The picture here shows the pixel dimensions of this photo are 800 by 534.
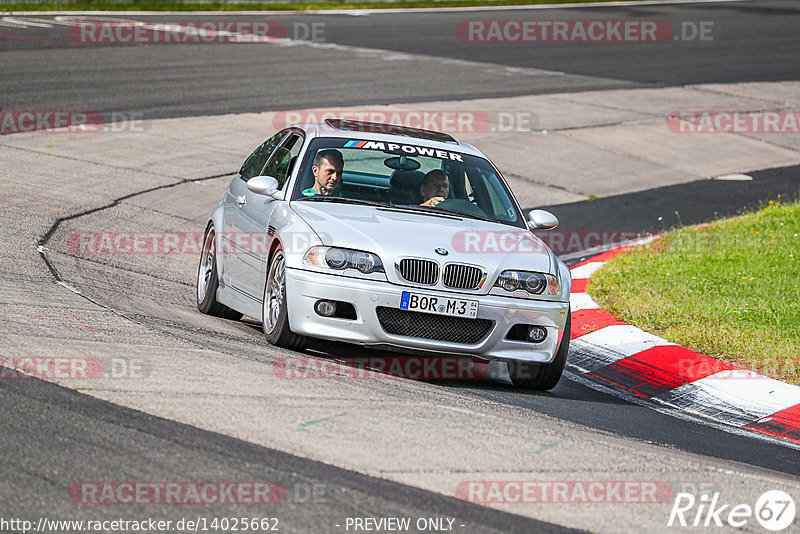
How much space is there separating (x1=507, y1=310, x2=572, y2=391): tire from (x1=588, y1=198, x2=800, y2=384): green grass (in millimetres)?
1618

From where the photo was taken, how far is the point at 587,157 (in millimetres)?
17484

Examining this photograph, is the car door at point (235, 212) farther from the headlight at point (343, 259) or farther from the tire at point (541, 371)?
the tire at point (541, 371)

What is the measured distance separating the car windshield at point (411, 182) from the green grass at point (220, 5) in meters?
22.8

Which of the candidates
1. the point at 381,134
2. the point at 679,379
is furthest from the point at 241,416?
the point at 679,379

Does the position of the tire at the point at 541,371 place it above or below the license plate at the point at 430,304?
below

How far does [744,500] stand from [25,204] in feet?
28.5

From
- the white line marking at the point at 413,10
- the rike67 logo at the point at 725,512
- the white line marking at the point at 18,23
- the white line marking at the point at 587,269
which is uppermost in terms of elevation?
the white line marking at the point at 413,10

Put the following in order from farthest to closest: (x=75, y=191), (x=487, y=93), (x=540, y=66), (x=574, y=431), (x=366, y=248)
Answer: (x=540, y=66) < (x=487, y=93) < (x=75, y=191) < (x=366, y=248) < (x=574, y=431)

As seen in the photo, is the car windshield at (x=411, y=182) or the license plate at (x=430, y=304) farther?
the car windshield at (x=411, y=182)

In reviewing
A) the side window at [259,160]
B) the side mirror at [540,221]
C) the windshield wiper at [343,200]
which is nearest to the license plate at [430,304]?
the windshield wiper at [343,200]

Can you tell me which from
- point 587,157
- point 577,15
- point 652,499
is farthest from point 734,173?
point 577,15

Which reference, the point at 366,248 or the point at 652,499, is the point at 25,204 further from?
the point at 652,499

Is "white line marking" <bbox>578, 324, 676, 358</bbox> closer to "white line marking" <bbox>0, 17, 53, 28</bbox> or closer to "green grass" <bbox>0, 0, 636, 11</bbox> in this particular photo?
"white line marking" <bbox>0, 17, 53, 28</bbox>

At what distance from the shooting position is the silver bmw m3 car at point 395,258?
7.16m
